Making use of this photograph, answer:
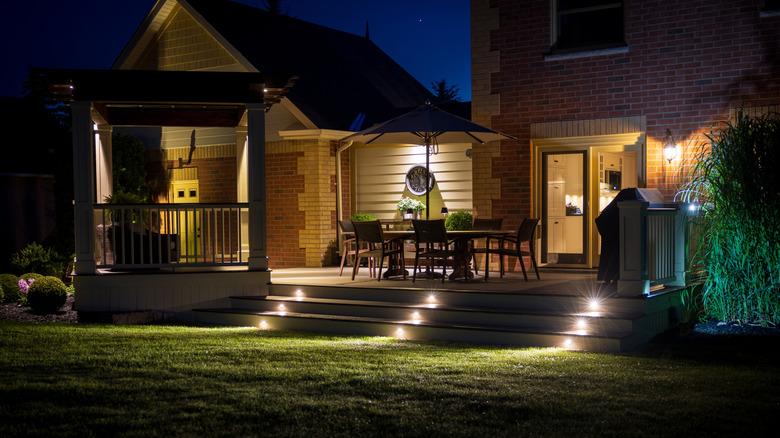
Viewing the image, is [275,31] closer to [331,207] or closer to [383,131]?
[331,207]

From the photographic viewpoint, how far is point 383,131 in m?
9.85

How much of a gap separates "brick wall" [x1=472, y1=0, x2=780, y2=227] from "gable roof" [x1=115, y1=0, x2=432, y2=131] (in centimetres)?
340

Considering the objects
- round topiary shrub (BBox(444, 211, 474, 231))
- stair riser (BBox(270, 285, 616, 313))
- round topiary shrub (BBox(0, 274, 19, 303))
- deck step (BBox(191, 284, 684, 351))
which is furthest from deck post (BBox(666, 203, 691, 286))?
round topiary shrub (BBox(0, 274, 19, 303))

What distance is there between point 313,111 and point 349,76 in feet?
8.90

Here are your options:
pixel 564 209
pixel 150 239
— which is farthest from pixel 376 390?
pixel 564 209

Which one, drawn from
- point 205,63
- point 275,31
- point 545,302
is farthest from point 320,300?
point 275,31

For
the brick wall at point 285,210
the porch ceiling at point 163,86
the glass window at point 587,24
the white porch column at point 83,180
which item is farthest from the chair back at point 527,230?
the white porch column at point 83,180

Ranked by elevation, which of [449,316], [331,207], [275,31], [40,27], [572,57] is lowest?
[449,316]

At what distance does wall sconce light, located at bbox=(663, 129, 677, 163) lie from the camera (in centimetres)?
1009

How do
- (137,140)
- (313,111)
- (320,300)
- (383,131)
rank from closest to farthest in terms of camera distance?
(320,300) < (383,131) < (313,111) < (137,140)

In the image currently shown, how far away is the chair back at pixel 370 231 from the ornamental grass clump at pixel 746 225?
3.95 m

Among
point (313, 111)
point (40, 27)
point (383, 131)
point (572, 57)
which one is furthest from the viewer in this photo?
point (40, 27)

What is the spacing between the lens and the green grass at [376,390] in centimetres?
446

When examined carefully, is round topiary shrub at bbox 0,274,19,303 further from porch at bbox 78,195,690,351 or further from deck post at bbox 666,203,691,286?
deck post at bbox 666,203,691,286
